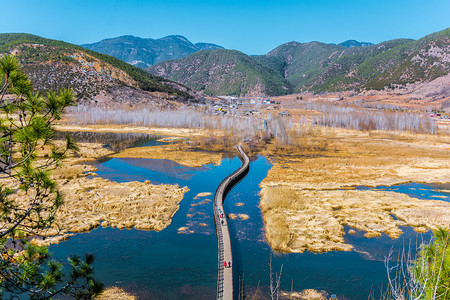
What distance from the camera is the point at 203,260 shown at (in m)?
21.7

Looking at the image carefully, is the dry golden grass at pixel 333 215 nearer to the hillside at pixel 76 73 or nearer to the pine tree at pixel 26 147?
the pine tree at pixel 26 147

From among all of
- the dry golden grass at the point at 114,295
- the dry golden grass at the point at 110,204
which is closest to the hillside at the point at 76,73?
the dry golden grass at the point at 110,204

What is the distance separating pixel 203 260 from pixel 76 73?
453ft

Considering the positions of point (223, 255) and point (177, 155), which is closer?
point (223, 255)

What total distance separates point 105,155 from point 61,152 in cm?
5513

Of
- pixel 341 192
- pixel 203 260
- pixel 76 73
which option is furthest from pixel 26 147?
pixel 76 73

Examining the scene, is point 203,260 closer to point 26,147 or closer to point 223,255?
point 223,255

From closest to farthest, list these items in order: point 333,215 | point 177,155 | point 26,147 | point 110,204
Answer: point 26,147
point 333,215
point 110,204
point 177,155

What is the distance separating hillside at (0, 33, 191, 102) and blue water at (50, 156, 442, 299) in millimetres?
109754

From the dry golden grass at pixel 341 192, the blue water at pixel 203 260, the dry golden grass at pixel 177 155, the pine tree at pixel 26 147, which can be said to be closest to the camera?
the pine tree at pixel 26 147

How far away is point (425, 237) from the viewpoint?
981 inches

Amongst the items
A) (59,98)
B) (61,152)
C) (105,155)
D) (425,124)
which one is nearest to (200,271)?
(61,152)

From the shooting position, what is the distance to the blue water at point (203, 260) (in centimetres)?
1859

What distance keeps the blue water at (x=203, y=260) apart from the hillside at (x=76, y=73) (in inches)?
4321
